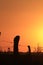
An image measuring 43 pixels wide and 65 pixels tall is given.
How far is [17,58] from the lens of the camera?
67.1ft

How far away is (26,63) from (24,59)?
0.40 meters

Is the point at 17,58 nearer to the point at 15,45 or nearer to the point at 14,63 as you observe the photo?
the point at 14,63

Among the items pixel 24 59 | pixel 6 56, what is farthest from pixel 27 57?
pixel 6 56

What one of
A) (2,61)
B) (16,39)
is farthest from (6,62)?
(16,39)

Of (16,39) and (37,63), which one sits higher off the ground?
(16,39)

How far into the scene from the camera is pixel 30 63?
20.7 m

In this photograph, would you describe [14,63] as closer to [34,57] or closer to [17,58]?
[17,58]

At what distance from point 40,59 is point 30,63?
62.6 inches

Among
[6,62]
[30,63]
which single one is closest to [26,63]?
[30,63]

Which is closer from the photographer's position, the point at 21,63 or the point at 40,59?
the point at 21,63

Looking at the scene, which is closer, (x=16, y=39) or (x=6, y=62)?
(x=6, y=62)

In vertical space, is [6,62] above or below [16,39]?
below

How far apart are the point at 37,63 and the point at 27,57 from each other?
104cm

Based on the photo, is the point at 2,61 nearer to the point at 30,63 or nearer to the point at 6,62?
the point at 6,62
